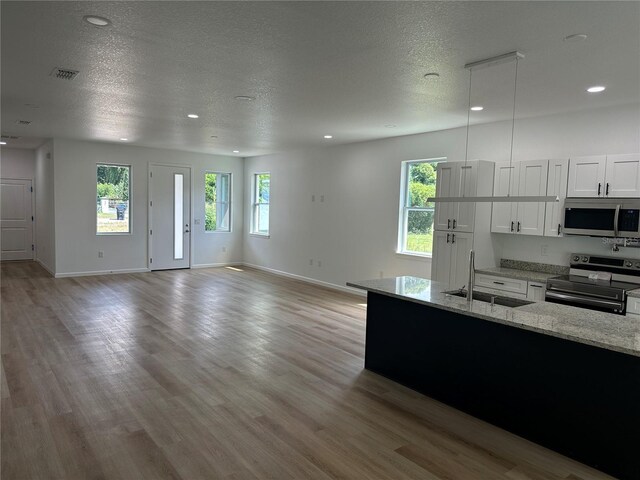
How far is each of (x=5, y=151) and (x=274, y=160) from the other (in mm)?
6389

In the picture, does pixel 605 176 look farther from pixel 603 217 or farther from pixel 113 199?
pixel 113 199

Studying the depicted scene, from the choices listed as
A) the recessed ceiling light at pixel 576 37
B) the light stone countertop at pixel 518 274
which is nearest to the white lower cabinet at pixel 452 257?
the light stone countertop at pixel 518 274

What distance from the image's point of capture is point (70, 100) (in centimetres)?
487

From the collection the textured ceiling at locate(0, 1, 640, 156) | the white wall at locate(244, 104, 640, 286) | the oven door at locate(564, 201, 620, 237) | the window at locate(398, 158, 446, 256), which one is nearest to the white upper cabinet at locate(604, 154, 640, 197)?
the oven door at locate(564, 201, 620, 237)

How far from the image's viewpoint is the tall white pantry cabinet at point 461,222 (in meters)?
5.08

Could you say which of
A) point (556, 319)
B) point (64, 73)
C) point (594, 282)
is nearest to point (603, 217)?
point (594, 282)

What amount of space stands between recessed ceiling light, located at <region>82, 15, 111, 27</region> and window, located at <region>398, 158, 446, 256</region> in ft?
15.0

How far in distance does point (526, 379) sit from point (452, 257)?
2539mm

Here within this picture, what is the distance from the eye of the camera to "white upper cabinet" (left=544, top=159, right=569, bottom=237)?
4488mm

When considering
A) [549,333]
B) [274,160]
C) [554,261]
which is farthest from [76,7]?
[274,160]

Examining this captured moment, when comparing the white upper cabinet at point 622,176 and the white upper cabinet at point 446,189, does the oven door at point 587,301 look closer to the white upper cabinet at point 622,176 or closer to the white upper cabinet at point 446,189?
the white upper cabinet at point 622,176

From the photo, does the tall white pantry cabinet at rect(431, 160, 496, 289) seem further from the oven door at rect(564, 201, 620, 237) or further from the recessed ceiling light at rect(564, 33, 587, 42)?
the recessed ceiling light at rect(564, 33, 587, 42)

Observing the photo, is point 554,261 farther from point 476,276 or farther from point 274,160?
point 274,160

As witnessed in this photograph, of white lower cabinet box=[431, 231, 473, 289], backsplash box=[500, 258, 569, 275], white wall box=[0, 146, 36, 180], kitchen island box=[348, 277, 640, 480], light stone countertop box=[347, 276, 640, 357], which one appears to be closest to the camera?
light stone countertop box=[347, 276, 640, 357]
